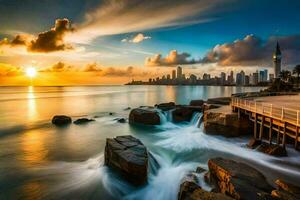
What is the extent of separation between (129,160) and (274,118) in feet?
41.6

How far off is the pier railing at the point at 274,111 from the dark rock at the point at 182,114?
11664 mm

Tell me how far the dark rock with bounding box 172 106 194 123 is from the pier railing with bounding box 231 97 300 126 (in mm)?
11664

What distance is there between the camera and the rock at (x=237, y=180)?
34.1ft

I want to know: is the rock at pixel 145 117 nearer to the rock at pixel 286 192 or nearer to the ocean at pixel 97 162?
the ocean at pixel 97 162

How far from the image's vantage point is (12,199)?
13281 millimetres

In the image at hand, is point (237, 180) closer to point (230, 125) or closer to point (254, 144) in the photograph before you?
point (254, 144)

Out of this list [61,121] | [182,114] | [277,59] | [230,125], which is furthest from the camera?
[277,59]

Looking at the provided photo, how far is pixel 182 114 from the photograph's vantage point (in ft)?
118

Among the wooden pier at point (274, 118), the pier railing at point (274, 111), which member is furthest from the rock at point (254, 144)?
the pier railing at point (274, 111)

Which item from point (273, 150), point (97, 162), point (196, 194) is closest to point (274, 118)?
point (273, 150)

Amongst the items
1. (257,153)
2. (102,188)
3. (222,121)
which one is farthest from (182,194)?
(222,121)

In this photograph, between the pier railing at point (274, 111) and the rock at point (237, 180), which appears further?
the pier railing at point (274, 111)

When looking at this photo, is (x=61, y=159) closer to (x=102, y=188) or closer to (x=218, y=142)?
(x=102, y=188)

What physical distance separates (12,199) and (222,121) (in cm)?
2028
